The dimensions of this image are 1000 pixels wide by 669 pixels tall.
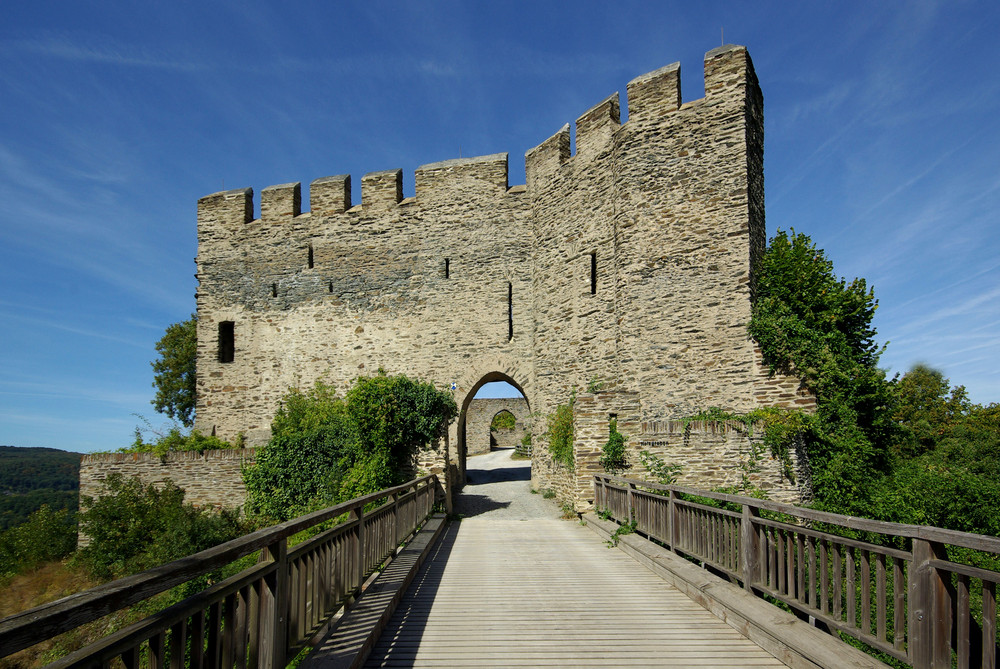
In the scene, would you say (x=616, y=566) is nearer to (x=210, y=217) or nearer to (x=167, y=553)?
(x=167, y=553)

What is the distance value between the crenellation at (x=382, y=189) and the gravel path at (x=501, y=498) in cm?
885

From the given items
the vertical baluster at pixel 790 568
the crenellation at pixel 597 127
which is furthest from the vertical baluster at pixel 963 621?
the crenellation at pixel 597 127

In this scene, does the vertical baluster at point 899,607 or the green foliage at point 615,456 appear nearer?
the vertical baluster at point 899,607

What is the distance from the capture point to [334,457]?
14172 millimetres

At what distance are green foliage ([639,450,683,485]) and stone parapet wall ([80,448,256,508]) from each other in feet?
33.1

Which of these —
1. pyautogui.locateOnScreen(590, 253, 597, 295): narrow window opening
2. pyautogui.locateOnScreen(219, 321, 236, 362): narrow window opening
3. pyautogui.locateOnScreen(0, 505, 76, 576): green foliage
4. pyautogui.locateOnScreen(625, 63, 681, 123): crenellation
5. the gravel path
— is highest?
pyautogui.locateOnScreen(625, 63, 681, 123): crenellation

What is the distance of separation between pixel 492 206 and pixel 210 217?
9261 millimetres

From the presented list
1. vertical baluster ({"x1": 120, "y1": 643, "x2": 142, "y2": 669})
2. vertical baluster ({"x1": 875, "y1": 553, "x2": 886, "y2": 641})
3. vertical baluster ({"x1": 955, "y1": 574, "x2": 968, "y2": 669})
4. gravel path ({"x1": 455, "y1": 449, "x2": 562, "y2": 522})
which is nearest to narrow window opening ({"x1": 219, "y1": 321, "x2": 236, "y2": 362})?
gravel path ({"x1": 455, "y1": 449, "x2": 562, "y2": 522})

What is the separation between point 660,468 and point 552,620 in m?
6.65

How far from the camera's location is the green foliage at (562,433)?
14289 mm

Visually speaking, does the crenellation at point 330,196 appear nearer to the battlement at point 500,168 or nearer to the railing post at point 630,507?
the battlement at point 500,168

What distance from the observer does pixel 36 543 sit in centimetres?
1557

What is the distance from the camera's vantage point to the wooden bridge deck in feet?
14.0

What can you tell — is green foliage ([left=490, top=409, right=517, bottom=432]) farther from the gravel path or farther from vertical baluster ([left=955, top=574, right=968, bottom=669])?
vertical baluster ([left=955, top=574, right=968, bottom=669])
